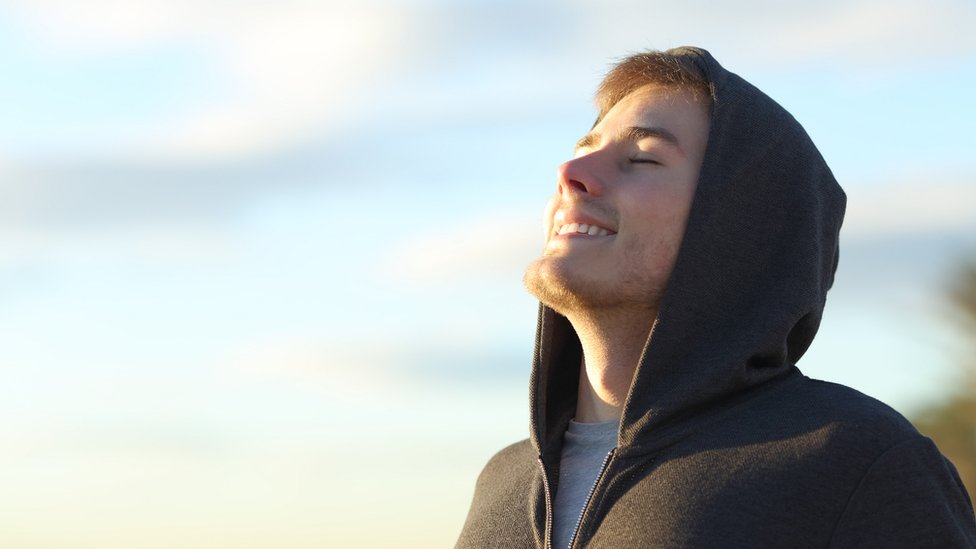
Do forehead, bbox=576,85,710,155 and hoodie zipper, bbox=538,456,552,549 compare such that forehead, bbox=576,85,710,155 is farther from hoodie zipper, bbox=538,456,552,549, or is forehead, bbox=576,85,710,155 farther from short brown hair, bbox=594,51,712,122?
hoodie zipper, bbox=538,456,552,549

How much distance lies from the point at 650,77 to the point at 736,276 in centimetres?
83

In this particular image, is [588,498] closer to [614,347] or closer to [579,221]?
[614,347]

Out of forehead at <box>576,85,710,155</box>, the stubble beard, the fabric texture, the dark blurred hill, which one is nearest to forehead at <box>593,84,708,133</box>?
forehead at <box>576,85,710,155</box>

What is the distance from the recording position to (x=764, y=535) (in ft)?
9.74

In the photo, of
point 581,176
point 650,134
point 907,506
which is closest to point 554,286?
point 581,176

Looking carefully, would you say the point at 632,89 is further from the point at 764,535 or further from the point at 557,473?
the point at 764,535

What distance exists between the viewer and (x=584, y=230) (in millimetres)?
3613

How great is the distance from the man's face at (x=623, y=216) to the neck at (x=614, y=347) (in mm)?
47

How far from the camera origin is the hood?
3.37 m

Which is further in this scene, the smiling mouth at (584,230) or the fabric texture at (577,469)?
the smiling mouth at (584,230)

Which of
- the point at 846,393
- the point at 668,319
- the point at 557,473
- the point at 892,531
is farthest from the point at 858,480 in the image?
the point at 557,473

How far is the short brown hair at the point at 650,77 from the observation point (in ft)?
12.7

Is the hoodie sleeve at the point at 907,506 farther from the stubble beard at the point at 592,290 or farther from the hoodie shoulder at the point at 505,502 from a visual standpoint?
the hoodie shoulder at the point at 505,502

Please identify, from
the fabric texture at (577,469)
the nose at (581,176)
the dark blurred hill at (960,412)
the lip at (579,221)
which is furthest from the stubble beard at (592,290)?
the dark blurred hill at (960,412)
